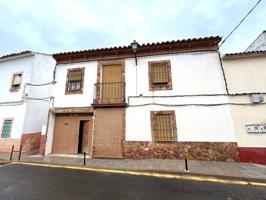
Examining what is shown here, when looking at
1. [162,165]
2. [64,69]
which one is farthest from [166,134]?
[64,69]

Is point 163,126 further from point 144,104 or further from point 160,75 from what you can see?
point 160,75

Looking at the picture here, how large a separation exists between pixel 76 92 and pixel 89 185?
19.7ft

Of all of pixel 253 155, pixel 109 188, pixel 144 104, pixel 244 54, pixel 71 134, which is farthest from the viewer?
pixel 71 134

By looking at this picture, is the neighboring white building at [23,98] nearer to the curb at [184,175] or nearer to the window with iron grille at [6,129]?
the window with iron grille at [6,129]

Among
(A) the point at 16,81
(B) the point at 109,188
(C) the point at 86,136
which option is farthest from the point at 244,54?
(A) the point at 16,81

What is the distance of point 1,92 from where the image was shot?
11055 millimetres

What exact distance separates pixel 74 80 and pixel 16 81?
5.10 meters

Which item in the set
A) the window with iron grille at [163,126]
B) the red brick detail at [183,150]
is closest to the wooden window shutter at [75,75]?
the red brick detail at [183,150]

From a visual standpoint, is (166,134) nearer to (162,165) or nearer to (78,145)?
(162,165)

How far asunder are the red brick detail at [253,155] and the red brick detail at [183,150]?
25cm

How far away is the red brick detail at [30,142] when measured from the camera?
9.73 m

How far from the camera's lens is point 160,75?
854cm

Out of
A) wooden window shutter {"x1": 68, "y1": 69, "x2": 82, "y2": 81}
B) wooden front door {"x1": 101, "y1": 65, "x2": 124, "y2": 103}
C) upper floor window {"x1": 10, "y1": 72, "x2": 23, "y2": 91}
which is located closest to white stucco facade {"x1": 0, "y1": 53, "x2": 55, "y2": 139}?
upper floor window {"x1": 10, "y1": 72, "x2": 23, "y2": 91}

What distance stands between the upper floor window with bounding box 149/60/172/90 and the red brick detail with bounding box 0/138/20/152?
948 cm
